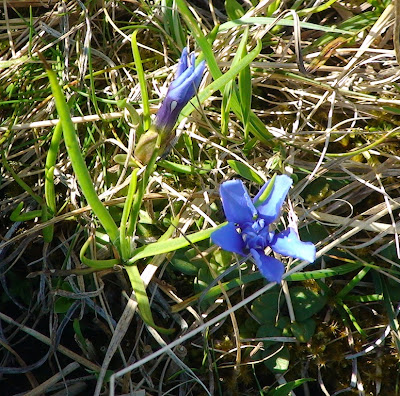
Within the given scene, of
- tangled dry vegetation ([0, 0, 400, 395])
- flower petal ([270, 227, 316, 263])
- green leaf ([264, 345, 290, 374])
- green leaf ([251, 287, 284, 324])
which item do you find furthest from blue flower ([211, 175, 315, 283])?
green leaf ([264, 345, 290, 374])

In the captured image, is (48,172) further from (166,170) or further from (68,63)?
(68,63)

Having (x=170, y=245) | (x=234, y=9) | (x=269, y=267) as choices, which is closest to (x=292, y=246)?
(x=269, y=267)

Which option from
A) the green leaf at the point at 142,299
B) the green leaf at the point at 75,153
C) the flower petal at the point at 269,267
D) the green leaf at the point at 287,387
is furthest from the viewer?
the green leaf at the point at 287,387

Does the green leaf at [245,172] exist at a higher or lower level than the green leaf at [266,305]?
higher

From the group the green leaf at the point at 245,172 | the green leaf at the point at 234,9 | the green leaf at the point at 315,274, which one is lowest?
the green leaf at the point at 315,274

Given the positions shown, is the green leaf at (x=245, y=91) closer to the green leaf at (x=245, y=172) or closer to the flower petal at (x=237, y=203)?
the green leaf at (x=245, y=172)

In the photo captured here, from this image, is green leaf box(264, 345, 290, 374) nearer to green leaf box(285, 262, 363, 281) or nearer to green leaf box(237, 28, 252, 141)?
green leaf box(285, 262, 363, 281)

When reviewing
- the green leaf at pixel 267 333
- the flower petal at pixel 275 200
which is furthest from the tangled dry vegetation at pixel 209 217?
the flower petal at pixel 275 200
